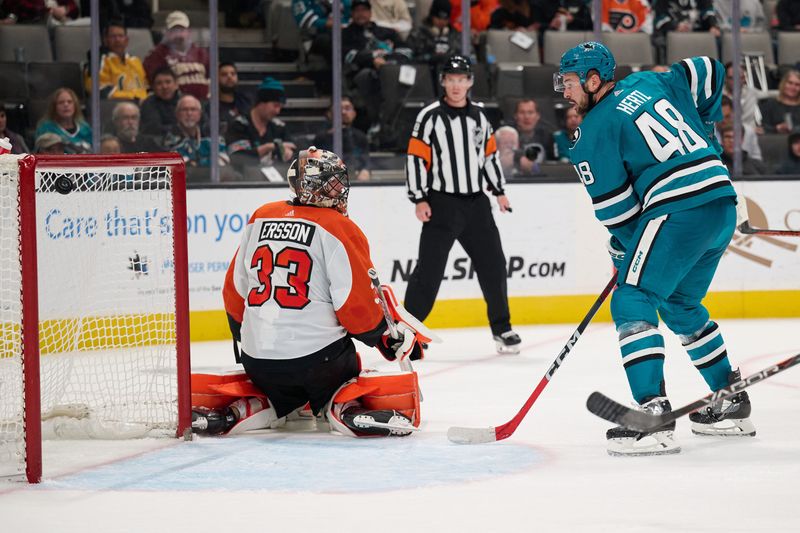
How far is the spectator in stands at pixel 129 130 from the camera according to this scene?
6.14 m

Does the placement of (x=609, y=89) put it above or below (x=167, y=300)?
above

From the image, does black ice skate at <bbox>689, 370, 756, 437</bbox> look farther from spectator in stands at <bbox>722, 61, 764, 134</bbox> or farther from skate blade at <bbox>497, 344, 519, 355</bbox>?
spectator in stands at <bbox>722, 61, 764, 134</bbox>

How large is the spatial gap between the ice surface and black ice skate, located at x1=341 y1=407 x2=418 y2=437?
0.12ft

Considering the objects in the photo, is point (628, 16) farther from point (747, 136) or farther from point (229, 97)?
point (229, 97)

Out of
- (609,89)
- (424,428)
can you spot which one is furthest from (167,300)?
(609,89)

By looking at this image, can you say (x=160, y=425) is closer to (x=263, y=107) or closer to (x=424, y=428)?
(x=424, y=428)

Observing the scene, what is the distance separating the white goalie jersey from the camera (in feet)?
11.8

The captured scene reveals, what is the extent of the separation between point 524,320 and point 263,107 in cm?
177

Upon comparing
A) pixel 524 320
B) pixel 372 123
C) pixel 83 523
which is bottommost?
pixel 524 320

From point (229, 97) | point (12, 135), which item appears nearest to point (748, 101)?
point (229, 97)

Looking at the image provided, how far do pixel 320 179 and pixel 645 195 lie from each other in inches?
36.8

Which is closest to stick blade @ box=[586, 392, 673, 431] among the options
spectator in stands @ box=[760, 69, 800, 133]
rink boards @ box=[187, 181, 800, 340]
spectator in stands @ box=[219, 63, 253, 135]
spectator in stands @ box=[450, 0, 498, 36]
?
rink boards @ box=[187, 181, 800, 340]

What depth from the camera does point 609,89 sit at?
3516 mm

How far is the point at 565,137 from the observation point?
6.88m
